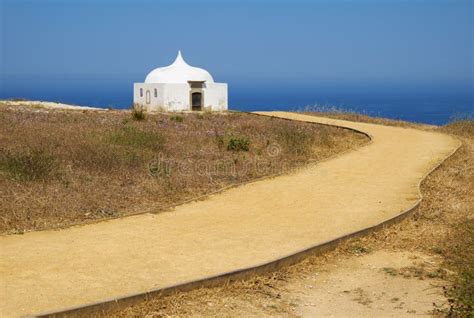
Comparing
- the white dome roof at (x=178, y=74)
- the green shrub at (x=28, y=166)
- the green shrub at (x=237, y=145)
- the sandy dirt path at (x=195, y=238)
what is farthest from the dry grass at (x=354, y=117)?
the green shrub at (x=28, y=166)

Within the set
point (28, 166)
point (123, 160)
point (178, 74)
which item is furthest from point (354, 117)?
point (28, 166)

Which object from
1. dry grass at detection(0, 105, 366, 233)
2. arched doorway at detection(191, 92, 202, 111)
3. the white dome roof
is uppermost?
the white dome roof

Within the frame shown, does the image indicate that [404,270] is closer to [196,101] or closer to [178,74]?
[196,101]

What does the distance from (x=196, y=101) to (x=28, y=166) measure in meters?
24.6

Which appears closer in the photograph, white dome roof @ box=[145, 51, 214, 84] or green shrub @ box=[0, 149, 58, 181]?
green shrub @ box=[0, 149, 58, 181]

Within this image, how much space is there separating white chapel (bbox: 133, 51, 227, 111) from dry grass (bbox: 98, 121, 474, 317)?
916 inches

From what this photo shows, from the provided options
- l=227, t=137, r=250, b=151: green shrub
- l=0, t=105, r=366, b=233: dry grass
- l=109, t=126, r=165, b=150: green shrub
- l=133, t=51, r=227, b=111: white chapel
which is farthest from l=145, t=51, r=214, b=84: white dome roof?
l=109, t=126, r=165, b=150: green shrub

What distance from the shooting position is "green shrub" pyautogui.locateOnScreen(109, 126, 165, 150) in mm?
17109

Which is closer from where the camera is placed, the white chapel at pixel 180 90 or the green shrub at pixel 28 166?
the green shrub at pixel 28 166

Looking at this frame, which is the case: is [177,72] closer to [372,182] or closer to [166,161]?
[166,161]

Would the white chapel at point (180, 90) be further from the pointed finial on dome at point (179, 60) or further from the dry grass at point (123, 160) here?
the dry grass at point (123, 160)

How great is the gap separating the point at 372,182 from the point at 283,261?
6.04 metres

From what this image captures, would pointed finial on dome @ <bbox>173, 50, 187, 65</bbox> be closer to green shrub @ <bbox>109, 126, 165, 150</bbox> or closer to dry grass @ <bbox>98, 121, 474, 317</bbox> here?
green shrub @ <bbox>109, 126, 165, 150</bbox>

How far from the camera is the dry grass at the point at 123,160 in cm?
1058
